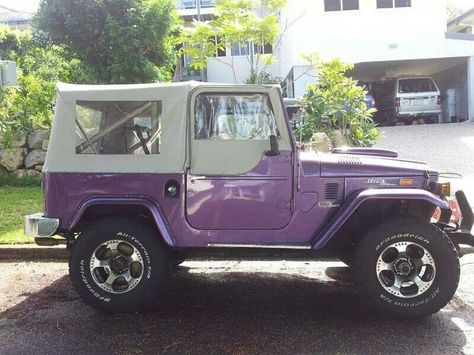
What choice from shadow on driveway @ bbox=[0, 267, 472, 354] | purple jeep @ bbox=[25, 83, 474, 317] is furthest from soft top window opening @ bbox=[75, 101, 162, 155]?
shadow on driveway @ bbox=[0, 267, 472, 354]

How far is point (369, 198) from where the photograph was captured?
4500 millimetres

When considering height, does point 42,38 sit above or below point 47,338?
above

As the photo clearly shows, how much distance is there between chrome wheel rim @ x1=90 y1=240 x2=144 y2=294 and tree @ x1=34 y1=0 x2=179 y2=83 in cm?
692

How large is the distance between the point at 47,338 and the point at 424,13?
18484 millimetres

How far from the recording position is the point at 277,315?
4691 mm

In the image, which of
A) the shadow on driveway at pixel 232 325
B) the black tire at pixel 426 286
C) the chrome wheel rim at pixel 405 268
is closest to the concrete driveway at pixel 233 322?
the shadow on driveway at pixel 232 325

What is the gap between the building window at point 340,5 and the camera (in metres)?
19.2

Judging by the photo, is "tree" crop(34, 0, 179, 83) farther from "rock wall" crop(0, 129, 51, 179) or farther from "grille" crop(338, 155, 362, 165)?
"grille" crop(338, 155, 362, 165)

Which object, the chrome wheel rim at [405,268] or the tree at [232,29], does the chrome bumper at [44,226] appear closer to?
the chrome wheel rim at [405,268]

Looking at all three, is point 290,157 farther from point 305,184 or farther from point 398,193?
point 398,193

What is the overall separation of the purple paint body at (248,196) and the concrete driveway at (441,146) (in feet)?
16.4

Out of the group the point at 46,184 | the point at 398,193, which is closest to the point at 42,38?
the point at 46,184

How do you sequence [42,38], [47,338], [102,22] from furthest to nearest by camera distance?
[42,38], [102,22], [47,338]

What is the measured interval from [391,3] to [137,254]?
17523 mm
